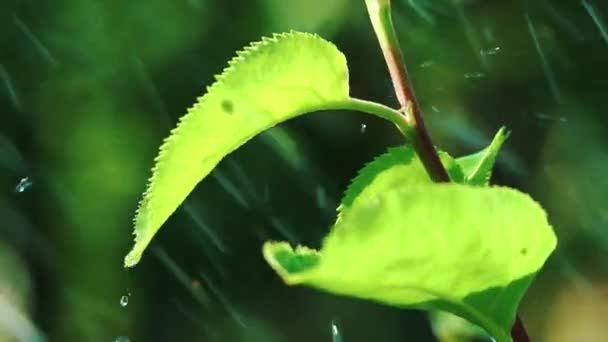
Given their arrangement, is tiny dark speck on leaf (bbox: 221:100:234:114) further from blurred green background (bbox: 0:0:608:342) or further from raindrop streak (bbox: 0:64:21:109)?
raindrop streak (bbox: 0:64:21:109)

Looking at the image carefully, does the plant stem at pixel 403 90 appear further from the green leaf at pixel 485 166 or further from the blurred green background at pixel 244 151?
the blurred green background at pixel 244 151

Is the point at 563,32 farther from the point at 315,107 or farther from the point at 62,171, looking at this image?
the point at 315,107

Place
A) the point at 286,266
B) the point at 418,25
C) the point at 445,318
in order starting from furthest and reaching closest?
the point at 418,25 → the point at 445,318 → the point at 286,266

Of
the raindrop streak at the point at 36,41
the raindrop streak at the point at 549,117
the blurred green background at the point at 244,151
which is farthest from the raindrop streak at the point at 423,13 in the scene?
the raindrop streak at the point at 36,41

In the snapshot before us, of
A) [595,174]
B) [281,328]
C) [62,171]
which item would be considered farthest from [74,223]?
[595,174]

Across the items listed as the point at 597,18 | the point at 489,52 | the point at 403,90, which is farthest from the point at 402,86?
the point at 597,18

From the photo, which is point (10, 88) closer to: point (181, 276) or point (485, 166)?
point (181, 276)

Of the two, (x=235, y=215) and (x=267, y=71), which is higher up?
(x=267, y=71)
